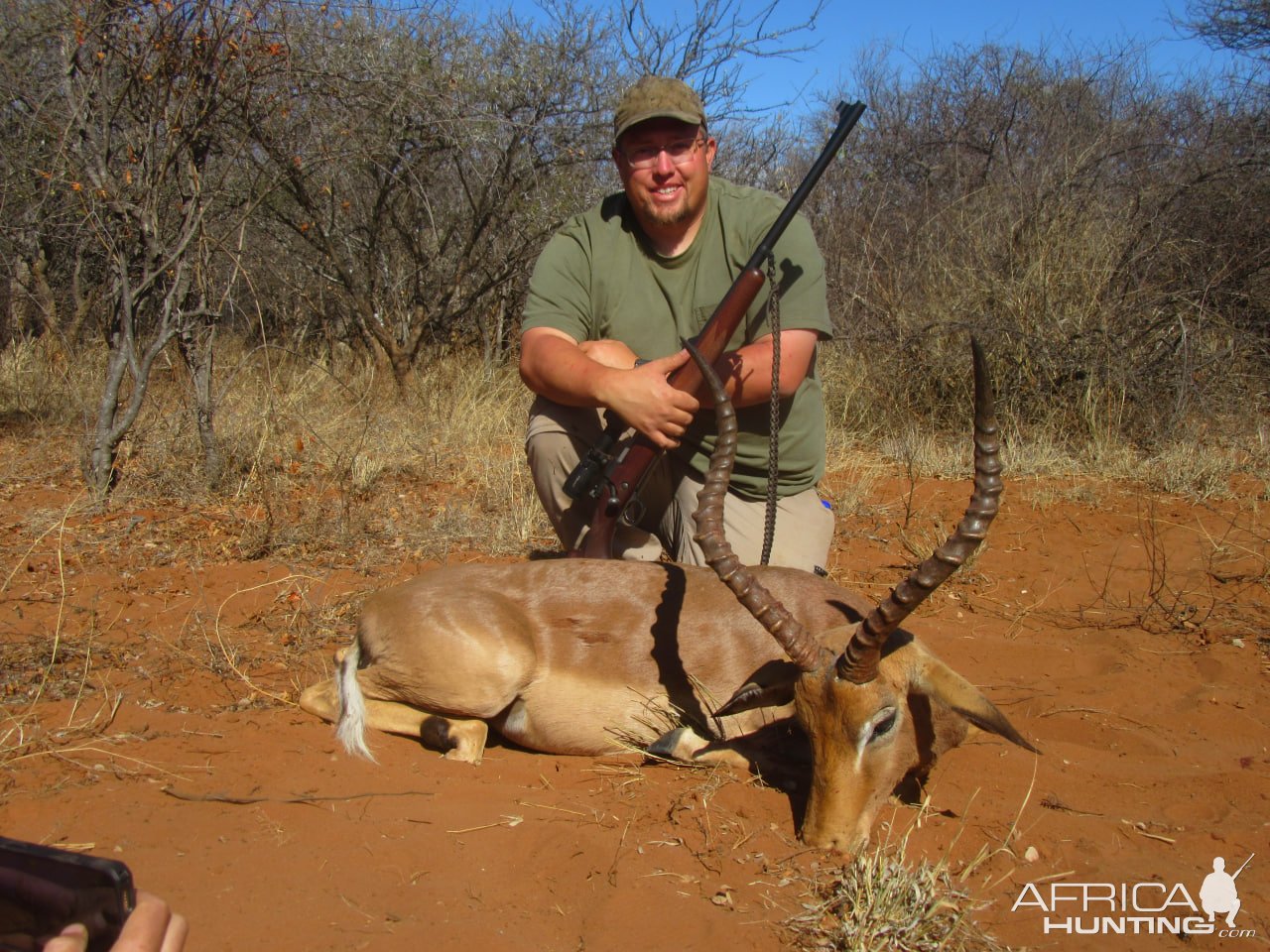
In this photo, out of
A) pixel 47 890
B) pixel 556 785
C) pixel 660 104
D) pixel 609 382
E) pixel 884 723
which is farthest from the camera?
pixel 660 104

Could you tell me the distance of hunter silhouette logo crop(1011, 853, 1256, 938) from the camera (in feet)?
8.70

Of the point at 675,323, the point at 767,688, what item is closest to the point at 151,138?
the point at 675,323

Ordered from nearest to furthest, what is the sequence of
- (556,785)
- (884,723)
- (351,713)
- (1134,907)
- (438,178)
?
(1134,907)
(884,723)
(556,785)
(351,713)
(438,178)

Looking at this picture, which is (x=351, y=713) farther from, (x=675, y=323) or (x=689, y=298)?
(x=689, y=298)

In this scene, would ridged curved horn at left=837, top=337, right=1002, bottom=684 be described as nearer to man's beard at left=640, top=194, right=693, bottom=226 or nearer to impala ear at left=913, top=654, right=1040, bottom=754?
impala ear at left=913, top=654, right=1040, bottom=754

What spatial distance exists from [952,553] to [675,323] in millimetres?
2251

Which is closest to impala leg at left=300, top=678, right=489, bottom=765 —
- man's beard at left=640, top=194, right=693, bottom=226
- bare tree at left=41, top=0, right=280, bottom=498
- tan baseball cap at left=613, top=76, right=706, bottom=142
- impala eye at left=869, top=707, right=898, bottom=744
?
impala eye at left=869, top=707, right=898, bottom=744

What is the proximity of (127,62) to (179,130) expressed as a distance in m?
0.46

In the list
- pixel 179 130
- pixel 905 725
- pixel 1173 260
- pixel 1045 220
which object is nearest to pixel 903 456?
pixel 1045 220

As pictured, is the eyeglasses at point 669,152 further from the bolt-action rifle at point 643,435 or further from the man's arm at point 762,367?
the man's arm at point 762,367

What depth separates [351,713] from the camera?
3689mm

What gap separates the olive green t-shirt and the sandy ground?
3.61 ft

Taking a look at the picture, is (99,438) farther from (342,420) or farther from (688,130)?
(688,130)

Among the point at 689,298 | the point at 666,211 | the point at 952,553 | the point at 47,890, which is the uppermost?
the point at 666,211
